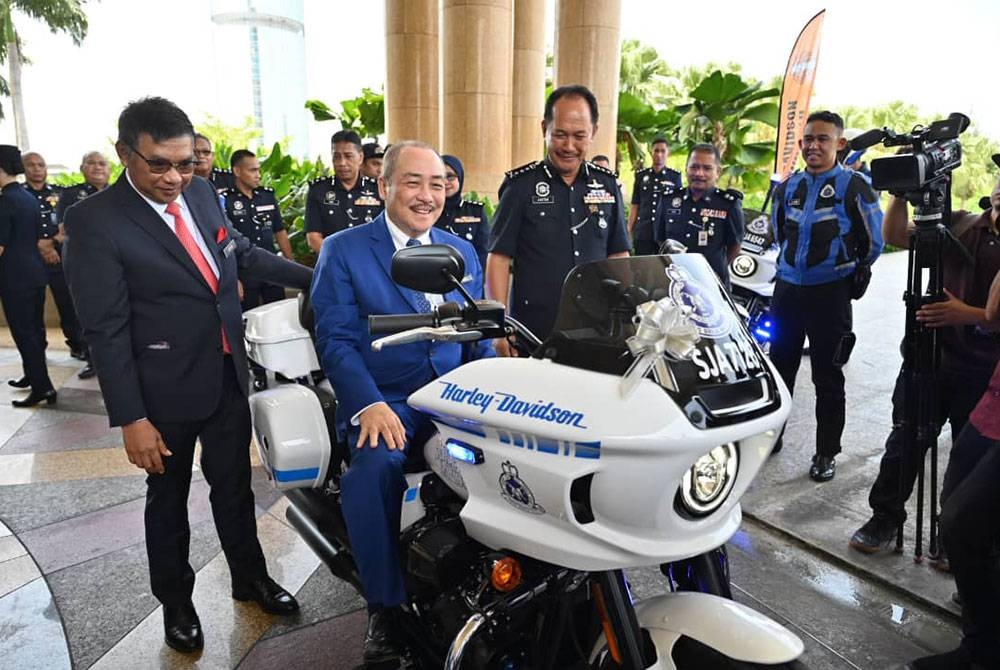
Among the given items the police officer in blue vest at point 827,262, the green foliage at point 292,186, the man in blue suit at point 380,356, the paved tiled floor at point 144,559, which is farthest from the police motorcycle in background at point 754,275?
the green foliage at point 292,186

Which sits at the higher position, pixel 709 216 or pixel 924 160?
pixel 924 160

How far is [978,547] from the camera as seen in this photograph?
2.05 metres

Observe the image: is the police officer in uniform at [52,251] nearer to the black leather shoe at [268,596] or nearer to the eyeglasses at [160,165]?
the black leather shoe at [268,596]

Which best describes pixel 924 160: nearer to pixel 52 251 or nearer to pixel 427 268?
pixel 427 268

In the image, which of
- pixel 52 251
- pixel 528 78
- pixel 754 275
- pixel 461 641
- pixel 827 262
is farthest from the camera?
pixel 528 78

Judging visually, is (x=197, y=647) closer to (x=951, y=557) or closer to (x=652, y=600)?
(x=652, y=600)

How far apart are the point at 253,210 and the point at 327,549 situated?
15.6 feet

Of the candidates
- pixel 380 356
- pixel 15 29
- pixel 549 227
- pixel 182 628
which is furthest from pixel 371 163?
pixel 15 29

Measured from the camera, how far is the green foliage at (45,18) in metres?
23.9

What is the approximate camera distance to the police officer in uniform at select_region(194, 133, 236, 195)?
5.89 meters

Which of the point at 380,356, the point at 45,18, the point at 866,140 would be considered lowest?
A: the point at 380,356

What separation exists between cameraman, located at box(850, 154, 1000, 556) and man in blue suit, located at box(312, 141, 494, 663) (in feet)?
6.32

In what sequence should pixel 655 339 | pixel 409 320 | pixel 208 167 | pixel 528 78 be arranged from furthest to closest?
pixel 528 78
pixel 208 167
pixel 409 320
pixel 655 339

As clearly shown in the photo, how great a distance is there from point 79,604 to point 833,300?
151 inches
